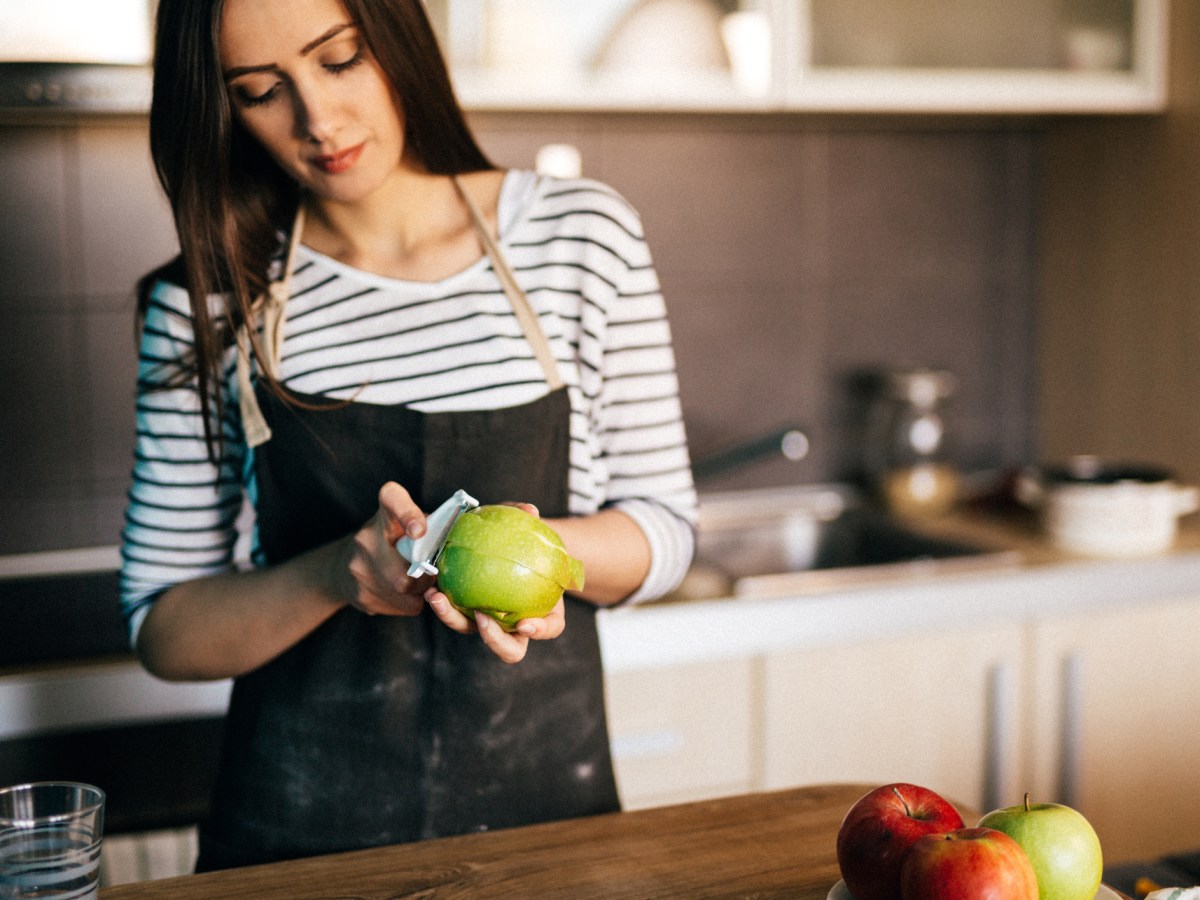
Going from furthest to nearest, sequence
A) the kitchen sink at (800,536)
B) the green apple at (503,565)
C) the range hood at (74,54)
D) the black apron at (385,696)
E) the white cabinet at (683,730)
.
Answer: the kitchen sink at (800,536) → the white cabinet at (683,730) → the range hood at (74,54) → the black apron at (385,696) → the green apple at (503,565)

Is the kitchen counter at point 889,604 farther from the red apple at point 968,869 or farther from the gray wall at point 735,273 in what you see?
the red apple at point 968,869

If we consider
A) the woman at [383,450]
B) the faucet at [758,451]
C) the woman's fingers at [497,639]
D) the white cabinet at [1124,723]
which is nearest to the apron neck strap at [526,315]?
the woman at [383,450]

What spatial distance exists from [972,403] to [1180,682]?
69 centimetres

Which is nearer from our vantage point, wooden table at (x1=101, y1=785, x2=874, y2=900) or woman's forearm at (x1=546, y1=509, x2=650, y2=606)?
wooden table at (x1=101, y1=785, x2=874, y2=900)

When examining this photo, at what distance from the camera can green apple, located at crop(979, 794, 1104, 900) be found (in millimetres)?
762

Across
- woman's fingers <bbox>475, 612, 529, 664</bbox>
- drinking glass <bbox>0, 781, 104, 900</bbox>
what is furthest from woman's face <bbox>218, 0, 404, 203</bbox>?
drinking glass <bbox>0, 781, 104, 900</bbox>

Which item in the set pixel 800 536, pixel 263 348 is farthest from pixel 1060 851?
pixel 800 536

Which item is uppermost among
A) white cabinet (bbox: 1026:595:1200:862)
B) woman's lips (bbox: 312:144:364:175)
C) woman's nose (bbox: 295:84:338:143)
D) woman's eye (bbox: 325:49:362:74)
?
woman's eye (bbox: 325:49:362:74)

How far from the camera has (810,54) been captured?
79.8 inches

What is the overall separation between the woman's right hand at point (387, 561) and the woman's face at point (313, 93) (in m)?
0.31

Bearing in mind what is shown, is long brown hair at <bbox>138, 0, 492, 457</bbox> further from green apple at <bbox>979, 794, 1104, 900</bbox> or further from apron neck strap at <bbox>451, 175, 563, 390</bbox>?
green apple at <bbox>979, 794, 1104, 900</bbox>

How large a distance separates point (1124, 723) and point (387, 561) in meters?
1.51

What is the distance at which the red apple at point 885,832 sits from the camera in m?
0.77

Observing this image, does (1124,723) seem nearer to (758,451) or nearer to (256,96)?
(758,451)
